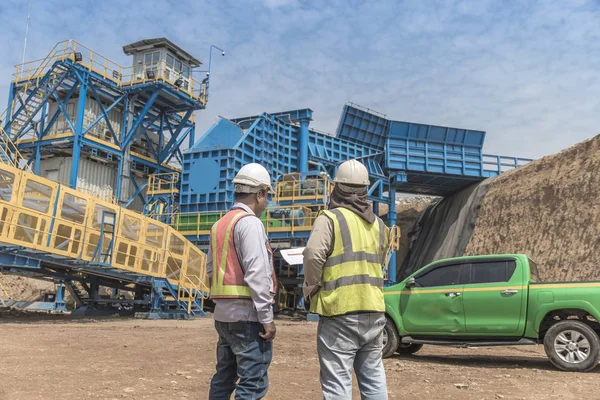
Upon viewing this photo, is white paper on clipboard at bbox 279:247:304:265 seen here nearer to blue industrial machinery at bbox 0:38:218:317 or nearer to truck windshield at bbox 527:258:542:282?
blue industrial machinery at bbox 0:38:218:317

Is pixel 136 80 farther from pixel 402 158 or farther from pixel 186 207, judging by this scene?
pixel 402 158

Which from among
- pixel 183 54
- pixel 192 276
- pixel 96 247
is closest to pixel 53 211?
pixel 96 247

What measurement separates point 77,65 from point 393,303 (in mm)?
20928

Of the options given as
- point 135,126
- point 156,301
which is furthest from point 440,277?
point 135,126

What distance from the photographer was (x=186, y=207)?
22.5 metres

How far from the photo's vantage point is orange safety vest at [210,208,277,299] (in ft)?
10.6

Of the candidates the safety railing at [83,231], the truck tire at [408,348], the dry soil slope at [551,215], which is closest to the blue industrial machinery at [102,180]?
the safety railing at [83,231]

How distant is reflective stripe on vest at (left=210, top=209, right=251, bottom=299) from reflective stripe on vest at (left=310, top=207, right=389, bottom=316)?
0.50m

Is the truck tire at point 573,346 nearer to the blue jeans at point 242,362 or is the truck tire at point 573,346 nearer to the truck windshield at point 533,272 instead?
the truck windshield at point 533,272

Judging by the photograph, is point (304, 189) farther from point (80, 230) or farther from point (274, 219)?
point (80, 230)

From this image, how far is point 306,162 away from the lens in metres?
25.0

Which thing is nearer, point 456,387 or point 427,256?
point 456,387

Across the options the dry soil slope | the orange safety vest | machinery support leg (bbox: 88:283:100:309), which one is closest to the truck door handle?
the orange safety vest

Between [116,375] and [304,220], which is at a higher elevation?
[304,220]
